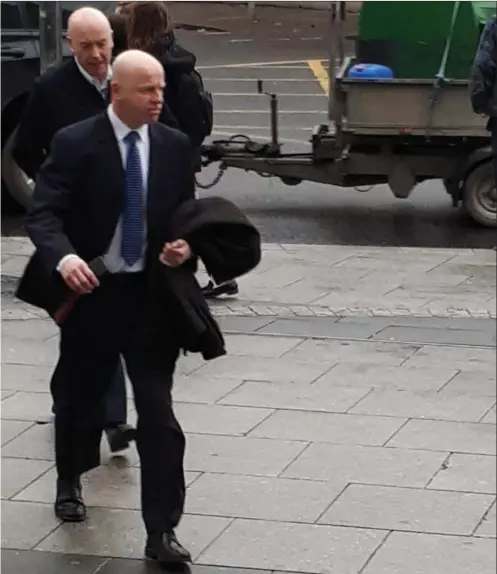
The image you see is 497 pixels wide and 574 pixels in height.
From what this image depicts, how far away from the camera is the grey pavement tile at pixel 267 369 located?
6.77 m

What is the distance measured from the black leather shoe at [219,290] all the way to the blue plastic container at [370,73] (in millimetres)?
2570

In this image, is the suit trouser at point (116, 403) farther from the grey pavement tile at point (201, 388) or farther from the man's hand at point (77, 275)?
the man's hand at point (77, 275)

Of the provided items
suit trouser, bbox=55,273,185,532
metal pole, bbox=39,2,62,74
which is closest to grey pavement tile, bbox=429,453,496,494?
suit trouser, bbox=55,273,185,532

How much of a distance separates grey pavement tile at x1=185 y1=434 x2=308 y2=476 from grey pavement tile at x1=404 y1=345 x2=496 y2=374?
1.35 metres

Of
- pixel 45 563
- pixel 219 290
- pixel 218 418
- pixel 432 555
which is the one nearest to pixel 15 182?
pixel 219 290

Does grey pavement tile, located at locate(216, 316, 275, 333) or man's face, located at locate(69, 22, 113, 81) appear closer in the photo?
man's face, located at locate(69, 22, 113, 81)

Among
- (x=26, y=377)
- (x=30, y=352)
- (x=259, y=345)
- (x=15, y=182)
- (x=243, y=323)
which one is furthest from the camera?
(x=15, y=182)

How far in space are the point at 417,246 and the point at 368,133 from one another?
945mm

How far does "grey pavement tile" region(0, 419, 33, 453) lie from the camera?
5914 mm

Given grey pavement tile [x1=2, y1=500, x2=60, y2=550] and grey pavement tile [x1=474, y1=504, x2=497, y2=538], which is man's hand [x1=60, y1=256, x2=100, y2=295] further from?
grey pavement tile [x1=474, y1=504, x2=497, y2=538]

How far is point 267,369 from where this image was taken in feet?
22.7

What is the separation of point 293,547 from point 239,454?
994 millimetres

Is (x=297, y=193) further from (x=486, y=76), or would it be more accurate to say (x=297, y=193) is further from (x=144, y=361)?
(x=144, y=361)

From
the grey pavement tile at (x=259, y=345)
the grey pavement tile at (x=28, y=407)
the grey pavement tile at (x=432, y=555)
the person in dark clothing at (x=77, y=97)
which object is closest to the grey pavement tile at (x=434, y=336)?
the grey pavement tile at (x=259, y=345)
